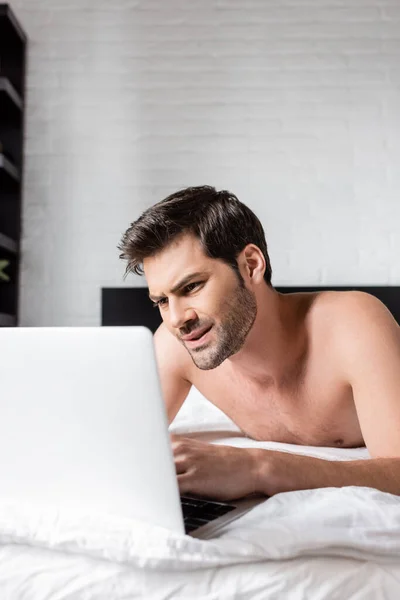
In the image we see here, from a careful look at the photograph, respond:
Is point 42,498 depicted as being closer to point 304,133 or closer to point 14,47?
point 304,133

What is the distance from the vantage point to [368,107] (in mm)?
2760

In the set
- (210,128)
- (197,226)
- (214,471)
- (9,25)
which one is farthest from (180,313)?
(9,25)

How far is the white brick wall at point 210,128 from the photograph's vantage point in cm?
273

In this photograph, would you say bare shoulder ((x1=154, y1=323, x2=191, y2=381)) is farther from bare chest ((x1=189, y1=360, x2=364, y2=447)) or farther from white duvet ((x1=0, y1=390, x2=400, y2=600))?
white duvet ((x1=0, y1=390, x2=400, y2=600))

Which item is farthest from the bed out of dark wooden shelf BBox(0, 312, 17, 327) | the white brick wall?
the white brick wall

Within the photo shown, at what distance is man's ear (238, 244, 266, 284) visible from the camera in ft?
4.41

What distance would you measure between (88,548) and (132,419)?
143 mm

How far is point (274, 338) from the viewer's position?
1391 millimetres

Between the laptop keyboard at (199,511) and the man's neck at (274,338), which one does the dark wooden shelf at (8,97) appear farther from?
the laptop keyboard at (199,511)

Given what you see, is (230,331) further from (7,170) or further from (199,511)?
(7,170)

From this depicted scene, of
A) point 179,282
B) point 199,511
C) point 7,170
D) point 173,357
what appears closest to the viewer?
point 199,511

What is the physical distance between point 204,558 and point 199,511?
15cm

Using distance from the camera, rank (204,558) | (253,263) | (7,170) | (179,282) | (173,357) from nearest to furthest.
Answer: (204,558)
(179,282)
(253,263)
(173,357)
(7,170)

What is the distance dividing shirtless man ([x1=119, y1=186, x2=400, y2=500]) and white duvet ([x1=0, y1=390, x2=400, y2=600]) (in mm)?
160
